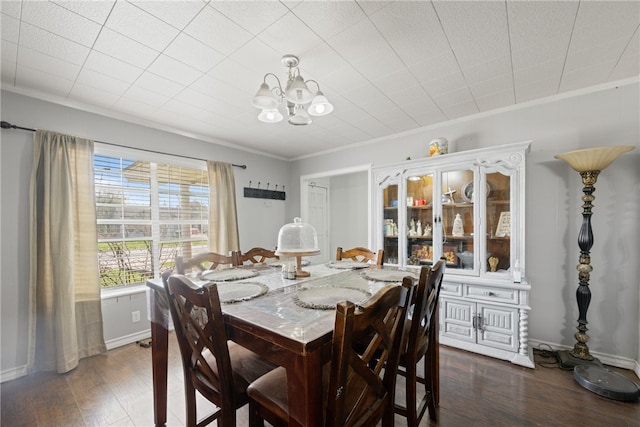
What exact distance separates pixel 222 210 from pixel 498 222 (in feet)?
10.5

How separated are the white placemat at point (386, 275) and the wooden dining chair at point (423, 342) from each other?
0.28 m

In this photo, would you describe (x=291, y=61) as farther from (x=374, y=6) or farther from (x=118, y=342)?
(x=118, y=342)

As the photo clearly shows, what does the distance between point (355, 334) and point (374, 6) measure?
5.25 ft

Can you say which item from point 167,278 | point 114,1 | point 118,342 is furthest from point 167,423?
point 114,1

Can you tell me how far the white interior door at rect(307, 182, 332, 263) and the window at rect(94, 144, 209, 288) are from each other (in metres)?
1.81

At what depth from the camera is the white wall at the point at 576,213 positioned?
7.33 ft

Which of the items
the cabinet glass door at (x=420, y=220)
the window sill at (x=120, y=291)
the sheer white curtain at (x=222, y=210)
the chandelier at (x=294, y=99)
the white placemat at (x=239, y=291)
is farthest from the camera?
the sheer white curtain at (x=222, y=210)

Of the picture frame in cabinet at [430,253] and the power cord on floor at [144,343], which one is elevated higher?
the picture frame in cabinet at [430,253]

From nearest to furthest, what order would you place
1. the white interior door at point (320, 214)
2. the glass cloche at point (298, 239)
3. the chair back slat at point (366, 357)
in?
the chair back slat at point (366, 357) < the glass cloche at point (298, 239) < the white interior door at point (320, 214)

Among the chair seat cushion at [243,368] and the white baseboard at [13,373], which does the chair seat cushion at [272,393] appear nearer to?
the chair seat cushion at [243,368]

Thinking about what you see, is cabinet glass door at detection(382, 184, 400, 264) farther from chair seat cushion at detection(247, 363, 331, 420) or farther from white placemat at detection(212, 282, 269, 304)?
chair seat cushion at detection(247, 363, 331, 420)

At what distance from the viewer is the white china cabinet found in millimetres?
2400

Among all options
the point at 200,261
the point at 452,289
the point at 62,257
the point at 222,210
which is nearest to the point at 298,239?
the point at 200,261

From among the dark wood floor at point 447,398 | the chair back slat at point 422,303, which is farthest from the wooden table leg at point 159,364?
the chair back slat at point 422,303
